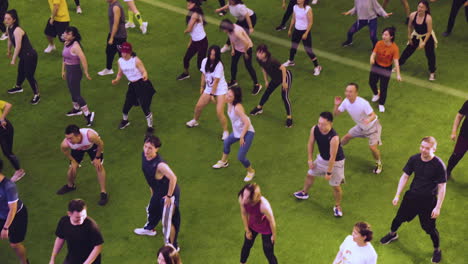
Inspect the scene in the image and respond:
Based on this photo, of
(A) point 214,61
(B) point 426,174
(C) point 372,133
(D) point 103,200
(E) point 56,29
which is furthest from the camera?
(E) point 56,29

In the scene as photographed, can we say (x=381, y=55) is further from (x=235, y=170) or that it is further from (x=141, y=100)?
(x=141, y=100)

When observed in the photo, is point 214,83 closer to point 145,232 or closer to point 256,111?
point 256,111

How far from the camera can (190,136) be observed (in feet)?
36.4

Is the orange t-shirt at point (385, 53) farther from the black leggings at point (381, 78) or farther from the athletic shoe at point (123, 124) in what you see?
the athletic shoe at point (123, 124)

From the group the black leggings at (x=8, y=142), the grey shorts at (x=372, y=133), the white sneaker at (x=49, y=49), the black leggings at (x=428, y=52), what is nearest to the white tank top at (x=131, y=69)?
the black leggings at (x=8, y=142)

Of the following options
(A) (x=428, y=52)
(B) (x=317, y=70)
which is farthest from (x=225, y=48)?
(A) (x=428, y=52)

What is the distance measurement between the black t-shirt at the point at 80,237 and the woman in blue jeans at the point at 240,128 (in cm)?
304

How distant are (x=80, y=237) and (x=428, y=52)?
301 inches

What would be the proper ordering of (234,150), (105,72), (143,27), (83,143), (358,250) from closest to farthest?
(358,250) → (83,143) → (234,150) → (105,72) → (143,27)

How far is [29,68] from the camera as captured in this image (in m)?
11.8

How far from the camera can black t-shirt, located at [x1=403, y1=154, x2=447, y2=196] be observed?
7.71m

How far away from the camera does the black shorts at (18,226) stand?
26.0ft

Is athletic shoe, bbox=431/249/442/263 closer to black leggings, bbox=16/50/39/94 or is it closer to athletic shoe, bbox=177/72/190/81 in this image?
athletic shoe, bbox=177/72/190/81

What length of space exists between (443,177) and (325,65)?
18.2ft
